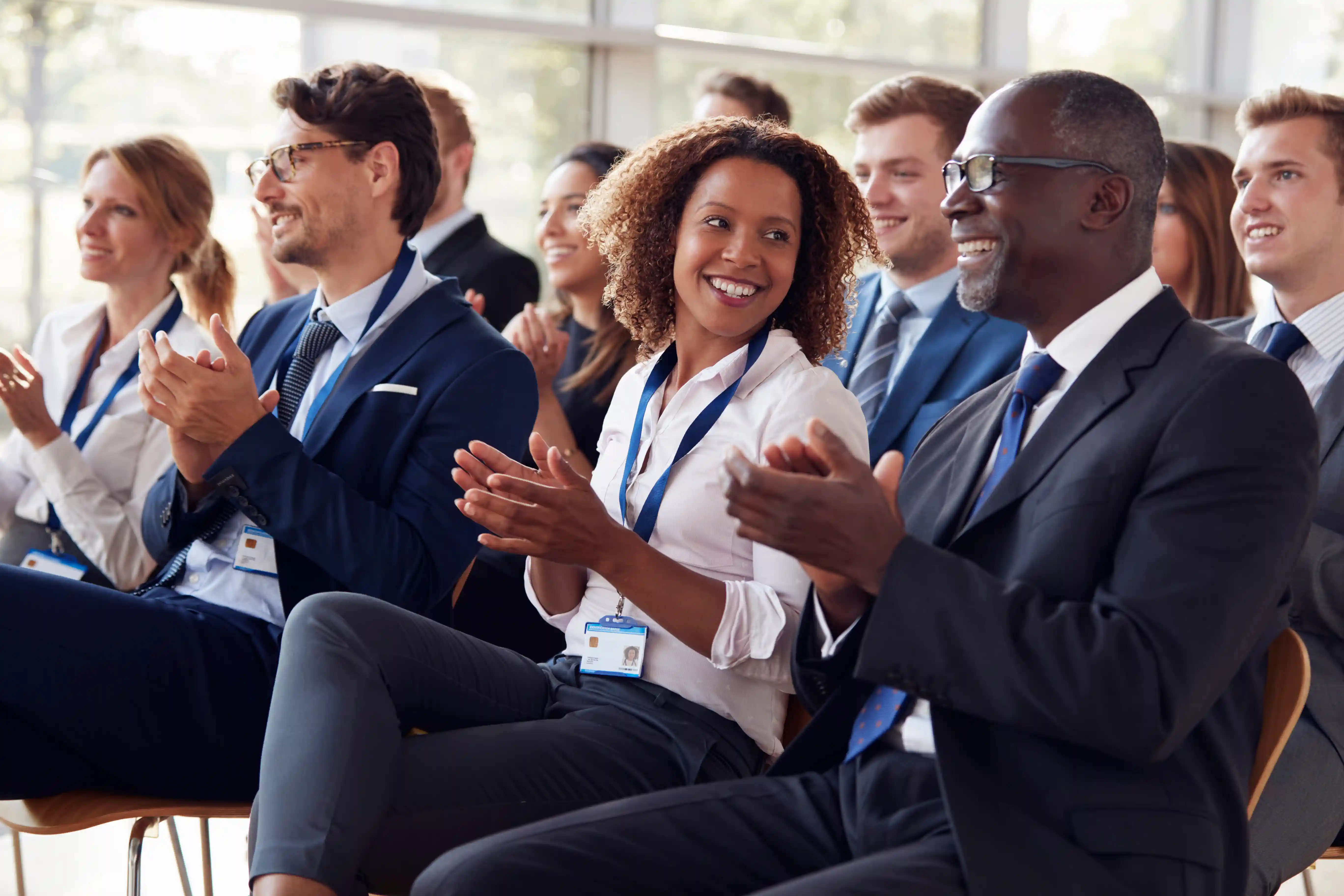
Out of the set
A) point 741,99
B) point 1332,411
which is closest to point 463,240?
point 741,99

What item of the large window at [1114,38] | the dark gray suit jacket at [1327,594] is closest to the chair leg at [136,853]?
the dark gray suit jacket at [1327,594]

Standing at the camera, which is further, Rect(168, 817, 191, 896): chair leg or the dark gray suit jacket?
Rect(168, 817, 191, 896): chair leg

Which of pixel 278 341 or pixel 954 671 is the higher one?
pixel 278 341

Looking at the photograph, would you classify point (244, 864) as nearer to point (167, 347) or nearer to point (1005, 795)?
point (167, 347)

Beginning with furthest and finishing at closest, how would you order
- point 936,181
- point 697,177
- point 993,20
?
point 993,20, point 936,181, point 697,177

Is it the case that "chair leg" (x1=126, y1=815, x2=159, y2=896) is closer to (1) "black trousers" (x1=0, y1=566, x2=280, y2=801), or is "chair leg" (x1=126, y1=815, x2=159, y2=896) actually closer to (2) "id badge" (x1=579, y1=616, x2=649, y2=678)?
(1) "black trousers" (x1=0, y1=566, x2=280, y2=801)

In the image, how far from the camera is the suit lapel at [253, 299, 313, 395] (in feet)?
8.54

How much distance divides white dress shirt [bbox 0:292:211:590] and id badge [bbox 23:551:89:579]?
0.16ft

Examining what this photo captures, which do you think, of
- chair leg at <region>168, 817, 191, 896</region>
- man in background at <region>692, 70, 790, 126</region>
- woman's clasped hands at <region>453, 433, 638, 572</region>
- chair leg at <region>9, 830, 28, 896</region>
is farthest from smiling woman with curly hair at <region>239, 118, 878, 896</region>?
man in background at <region>692, 70, 790, 126</region>

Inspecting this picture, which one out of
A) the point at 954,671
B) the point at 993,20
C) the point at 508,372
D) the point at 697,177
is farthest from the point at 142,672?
the point at 993,20

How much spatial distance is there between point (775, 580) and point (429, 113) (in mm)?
1430

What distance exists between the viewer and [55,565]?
2834mm

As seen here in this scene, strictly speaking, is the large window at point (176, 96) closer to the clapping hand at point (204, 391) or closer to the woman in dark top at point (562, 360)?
the woman in dark top at point (562, 360)

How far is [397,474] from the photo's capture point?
2254mm
